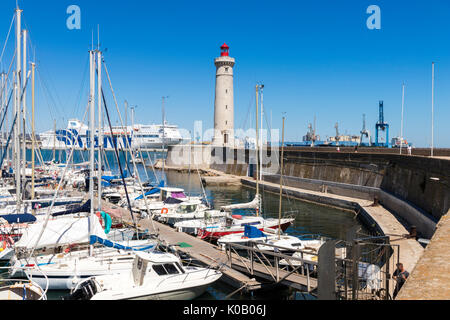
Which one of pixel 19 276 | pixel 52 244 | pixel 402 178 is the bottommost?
pixel 19 276

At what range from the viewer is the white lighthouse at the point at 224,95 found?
6638 centimetres

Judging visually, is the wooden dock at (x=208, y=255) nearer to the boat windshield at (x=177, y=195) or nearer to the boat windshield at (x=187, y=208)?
the boat windshield at (x=187, y=208)

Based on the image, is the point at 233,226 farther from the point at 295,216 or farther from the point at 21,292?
the point at 21,292

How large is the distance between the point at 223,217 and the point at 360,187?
14986 mm

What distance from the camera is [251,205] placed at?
28.9 meters

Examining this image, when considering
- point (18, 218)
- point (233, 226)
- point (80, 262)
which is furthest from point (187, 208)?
point (80, 262)

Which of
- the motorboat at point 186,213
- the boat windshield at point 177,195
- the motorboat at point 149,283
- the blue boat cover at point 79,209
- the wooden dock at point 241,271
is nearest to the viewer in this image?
the motorboat at point 149,283

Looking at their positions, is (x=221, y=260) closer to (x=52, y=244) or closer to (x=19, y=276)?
(x=52, y=244)

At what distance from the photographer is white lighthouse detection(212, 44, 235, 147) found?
66375 mm

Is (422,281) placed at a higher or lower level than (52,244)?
higher

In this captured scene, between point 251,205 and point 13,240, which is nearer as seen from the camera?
point 13,240

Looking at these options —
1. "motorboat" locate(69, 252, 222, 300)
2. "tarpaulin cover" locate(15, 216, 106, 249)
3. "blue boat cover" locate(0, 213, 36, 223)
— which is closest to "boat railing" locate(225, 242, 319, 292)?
"motorboat" locate(69, 252, 222, 300)

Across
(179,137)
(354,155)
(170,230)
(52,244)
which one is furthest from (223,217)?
(179,137)

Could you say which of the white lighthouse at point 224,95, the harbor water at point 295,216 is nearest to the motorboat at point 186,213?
the harbor water at point 295,216
